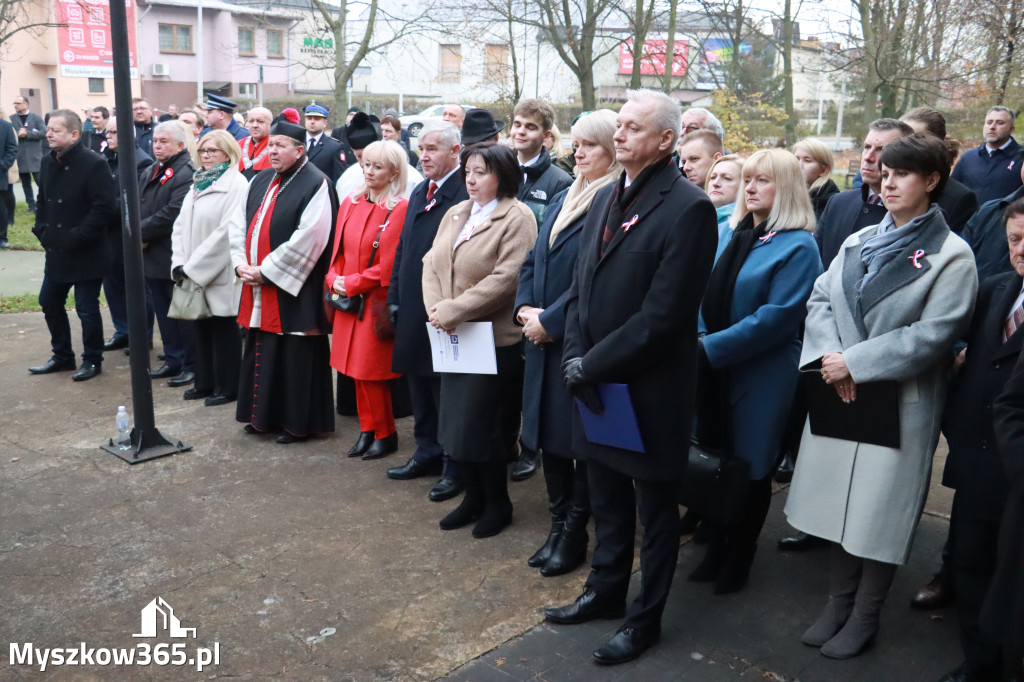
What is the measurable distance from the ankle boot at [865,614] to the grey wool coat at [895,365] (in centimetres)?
13

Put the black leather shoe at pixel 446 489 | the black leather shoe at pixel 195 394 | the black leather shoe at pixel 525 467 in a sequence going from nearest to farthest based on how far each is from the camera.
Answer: the black leather shoe at pixel 446 489
the black leather shoe at pixel 525 467
the black leather shoe at pixel 195 394

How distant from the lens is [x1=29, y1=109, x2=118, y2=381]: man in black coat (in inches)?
284

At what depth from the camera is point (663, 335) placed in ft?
10.5

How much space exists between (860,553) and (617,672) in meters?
1.00

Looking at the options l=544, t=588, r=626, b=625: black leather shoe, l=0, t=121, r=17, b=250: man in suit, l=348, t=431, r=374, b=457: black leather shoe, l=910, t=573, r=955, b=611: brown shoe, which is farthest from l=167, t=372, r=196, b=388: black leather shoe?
l=0, t=121, r=17, b=250: man in suit

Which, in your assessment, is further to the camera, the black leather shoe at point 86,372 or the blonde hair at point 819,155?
the black leather shoe at point 86,372

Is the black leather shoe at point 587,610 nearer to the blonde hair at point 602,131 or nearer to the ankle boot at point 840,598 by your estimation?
the ankle boot at point 840,598

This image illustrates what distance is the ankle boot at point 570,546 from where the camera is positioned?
13.7 feet

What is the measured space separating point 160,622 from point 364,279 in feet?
7.65

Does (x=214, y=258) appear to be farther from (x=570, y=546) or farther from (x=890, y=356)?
(x=890, y=356)

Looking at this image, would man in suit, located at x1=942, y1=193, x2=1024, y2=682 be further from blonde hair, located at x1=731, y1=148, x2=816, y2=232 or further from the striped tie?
blonde hair, located at x1=731, y1=148, x2=816, y2=232

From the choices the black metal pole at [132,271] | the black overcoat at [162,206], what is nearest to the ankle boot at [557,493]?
the black metal pole at [132,271]

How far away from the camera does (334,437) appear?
242 inches

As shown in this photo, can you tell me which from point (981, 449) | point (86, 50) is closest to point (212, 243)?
point (981, 449)
